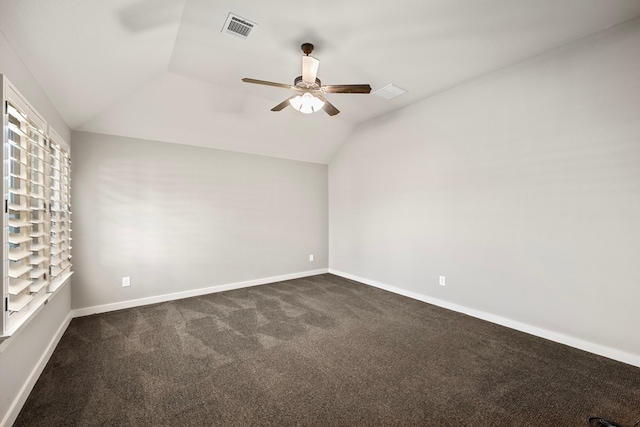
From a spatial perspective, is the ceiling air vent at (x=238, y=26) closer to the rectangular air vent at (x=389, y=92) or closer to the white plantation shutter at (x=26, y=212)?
the white plantation shutter at (x=26, y=212)

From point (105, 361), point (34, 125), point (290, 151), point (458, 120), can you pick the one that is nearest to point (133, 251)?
point (105, 361)

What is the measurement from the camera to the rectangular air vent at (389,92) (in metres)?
3.42

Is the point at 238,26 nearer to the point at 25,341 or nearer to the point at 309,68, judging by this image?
the point at 309,68

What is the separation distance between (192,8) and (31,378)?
2.96m

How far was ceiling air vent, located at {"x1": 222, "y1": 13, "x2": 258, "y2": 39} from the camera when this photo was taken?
2223mm

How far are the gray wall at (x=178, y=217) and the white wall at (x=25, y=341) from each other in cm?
77

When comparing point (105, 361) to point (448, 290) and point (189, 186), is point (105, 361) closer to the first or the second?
point (189, 186)

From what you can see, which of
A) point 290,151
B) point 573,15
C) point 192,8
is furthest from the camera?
point 290,151

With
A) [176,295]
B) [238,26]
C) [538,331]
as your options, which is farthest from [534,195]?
[176,295]

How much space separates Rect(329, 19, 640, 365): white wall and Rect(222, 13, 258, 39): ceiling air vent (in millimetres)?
2496

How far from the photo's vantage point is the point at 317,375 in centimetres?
212

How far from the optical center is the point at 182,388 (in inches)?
77.0

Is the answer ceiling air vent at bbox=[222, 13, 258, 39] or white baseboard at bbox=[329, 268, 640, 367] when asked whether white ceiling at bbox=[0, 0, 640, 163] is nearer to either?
ceiling air vent at bbox=[222, 13, 258, 39]

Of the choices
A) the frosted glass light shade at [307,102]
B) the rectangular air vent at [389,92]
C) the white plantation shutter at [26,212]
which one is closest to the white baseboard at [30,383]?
the white plantation shutter at [26,212]
